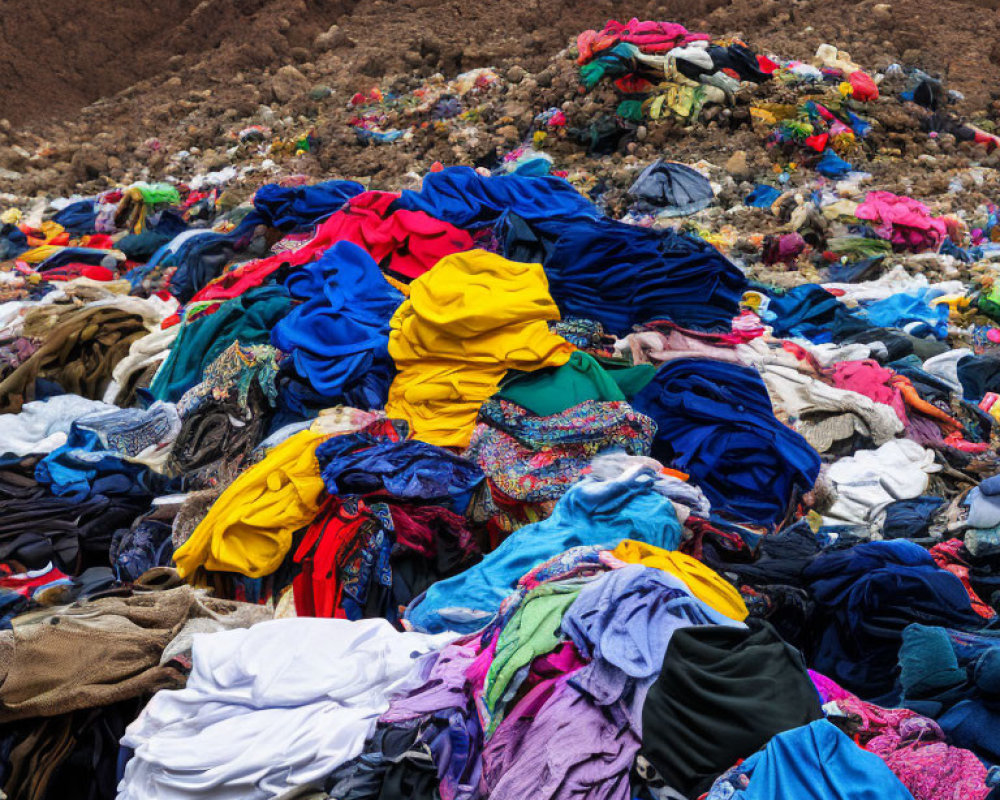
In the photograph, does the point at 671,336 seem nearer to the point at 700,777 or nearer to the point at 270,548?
the point at 270,548

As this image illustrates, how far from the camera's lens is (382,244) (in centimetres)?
480

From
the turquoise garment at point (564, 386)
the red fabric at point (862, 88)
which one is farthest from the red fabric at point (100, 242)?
the red fabric at point (862, 88)

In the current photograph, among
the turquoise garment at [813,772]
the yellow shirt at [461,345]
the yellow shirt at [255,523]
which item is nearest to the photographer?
the turquoise garment at [813,772]

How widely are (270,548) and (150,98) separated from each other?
387 inches

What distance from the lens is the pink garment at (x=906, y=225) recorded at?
618 cm

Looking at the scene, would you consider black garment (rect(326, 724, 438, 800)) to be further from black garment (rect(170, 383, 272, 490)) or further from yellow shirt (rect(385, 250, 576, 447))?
black garment (rect(170, 383, 272, 490))

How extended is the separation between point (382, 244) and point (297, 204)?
1.06m

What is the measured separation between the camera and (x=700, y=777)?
1.85 m

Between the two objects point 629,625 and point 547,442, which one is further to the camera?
point 547,442

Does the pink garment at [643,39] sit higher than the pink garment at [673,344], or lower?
higher

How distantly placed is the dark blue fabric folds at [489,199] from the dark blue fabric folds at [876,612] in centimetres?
256

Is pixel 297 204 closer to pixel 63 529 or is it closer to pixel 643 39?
pixel 63 529

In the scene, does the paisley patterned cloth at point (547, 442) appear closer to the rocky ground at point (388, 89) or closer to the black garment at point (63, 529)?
the black garment at point (63, 529)

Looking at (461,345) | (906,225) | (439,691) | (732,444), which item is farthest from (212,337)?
(906,225)
